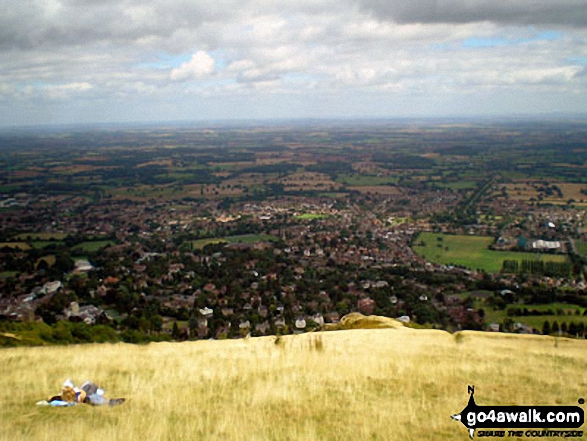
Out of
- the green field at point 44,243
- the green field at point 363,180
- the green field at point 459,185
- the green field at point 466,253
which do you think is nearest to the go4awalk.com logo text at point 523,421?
the green field at point 466,253

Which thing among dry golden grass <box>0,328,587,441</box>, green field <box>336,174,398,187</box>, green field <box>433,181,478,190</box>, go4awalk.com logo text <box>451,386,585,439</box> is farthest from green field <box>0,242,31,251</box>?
green field <box>433,181,478,190</box>

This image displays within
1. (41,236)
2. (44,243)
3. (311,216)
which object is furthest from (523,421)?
(311,216)

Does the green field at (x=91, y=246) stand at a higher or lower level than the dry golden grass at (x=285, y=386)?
lower

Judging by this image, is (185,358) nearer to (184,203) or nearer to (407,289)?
(407,289)

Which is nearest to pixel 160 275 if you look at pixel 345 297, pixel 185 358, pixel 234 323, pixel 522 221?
pixel 234 323

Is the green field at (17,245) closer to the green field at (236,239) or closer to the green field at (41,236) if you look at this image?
the green field at (41,236)
